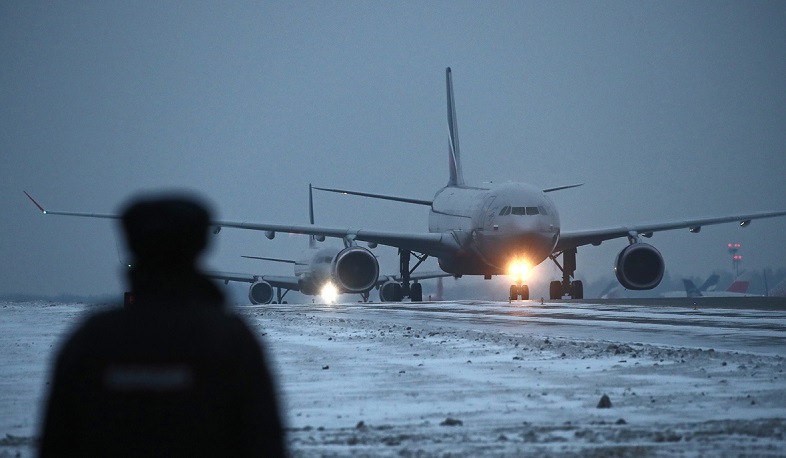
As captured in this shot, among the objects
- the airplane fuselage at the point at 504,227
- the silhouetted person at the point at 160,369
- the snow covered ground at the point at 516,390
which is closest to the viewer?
the silhouetted person at the point at 160,369

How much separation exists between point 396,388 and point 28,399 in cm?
348

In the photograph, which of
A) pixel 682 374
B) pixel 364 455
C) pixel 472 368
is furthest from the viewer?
pixel 472 368

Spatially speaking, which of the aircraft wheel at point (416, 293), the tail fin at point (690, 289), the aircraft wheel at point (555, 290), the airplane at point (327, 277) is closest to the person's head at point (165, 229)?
the airplane at point (327, 277)

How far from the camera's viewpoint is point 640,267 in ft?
129

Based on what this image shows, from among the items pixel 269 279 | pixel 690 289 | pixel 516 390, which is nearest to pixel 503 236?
pixel 516 390

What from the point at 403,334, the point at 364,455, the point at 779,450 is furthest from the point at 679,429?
the point at 403,334

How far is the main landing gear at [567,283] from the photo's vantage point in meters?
42.2

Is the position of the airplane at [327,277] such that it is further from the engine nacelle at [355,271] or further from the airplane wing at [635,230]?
the airplane wing at [635,230]

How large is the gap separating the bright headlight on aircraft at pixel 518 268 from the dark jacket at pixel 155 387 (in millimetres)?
35575

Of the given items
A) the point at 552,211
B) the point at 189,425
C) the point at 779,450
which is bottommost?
the point at 779,450

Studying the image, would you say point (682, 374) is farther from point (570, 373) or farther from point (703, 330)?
point (703, 330)

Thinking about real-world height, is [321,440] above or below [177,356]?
below

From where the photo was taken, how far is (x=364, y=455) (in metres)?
6.63

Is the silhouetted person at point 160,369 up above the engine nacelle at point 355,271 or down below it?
below
